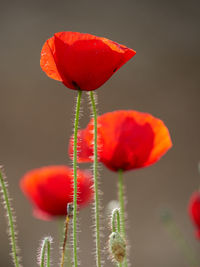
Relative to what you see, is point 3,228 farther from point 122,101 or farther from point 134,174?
point 122,101

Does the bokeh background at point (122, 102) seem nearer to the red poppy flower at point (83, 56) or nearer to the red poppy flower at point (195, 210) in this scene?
the red poppy flower at point (195, 210)

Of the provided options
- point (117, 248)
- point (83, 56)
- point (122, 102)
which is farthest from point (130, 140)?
point (122, 102)

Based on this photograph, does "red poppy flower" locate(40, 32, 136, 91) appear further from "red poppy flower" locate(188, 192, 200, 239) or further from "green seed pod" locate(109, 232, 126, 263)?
"red poppy flower" locate(188, 192, 200, 239)

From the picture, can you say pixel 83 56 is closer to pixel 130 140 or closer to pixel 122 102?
pixel 130 140

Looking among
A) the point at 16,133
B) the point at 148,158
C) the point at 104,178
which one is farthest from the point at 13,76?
the point at 148,158

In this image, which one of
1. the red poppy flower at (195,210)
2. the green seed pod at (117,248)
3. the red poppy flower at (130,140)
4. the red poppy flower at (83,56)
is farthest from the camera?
the red poppy flower at (195,210)

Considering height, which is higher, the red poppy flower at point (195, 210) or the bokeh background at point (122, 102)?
the bokeh background at point (122, 102)

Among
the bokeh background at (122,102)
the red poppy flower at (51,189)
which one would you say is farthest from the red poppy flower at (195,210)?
the bokeh background at (122,102)
